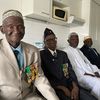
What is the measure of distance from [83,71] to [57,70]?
750 millimetres

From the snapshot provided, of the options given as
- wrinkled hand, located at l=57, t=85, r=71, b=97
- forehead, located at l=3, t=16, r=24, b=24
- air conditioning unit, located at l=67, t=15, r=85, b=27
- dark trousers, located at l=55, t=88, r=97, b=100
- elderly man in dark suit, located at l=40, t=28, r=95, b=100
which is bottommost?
dark trousers, located at l=55, t=88, r=97, b=100

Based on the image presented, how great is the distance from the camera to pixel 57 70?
237 centimetres

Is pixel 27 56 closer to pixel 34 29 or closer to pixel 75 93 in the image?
pixel 75 93

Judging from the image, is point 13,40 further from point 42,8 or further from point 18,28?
point 42,8

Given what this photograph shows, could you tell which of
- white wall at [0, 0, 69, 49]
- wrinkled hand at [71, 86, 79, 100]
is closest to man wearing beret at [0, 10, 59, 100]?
wrinkled hand at [71, 86, 79, 100]

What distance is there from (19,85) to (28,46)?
37 cm

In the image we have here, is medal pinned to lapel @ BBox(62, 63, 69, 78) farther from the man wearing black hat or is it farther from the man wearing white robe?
the man wearing white robe

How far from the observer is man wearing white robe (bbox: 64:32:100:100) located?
110 inches

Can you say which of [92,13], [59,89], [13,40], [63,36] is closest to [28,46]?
[13,40]

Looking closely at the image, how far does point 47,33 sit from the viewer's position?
254 centimetres

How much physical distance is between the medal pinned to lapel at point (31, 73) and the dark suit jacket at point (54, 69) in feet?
1.84

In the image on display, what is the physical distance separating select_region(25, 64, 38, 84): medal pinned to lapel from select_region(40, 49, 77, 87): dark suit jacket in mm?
560

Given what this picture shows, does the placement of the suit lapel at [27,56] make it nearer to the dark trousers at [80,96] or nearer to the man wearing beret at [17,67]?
the man wearing beret at [17,67]

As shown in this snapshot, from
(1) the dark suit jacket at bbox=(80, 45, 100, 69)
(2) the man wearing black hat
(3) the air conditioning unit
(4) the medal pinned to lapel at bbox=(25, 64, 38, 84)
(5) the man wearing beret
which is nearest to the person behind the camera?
(5) the man wearing beret
